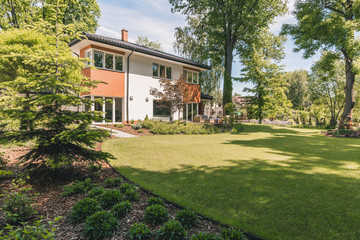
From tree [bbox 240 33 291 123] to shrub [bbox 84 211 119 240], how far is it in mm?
21468

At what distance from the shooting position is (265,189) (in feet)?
12.3

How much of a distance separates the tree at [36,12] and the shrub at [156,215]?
1922 cm

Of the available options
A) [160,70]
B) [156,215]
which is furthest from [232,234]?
[160,70]

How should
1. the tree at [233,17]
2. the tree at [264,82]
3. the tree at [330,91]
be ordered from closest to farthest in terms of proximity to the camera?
the tree at [233,17], the tree at [264,82], the tree at [330,91]

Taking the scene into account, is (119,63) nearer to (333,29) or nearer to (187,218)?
(187,218)

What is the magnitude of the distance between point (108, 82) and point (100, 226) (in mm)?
14354

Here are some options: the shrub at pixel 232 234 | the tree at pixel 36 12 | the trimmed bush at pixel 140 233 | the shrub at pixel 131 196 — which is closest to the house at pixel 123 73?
the tree at pixel 36 12

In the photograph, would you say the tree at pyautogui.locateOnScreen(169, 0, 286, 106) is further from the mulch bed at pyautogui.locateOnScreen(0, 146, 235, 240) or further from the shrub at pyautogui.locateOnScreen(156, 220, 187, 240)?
the shrub at pyautogui.locateOnScreen(156, 220, 187, 240)

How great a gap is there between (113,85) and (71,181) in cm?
1228

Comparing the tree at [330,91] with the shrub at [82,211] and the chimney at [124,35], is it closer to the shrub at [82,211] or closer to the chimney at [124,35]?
the chimney at [124,35]

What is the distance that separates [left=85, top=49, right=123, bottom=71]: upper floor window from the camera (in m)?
14.8

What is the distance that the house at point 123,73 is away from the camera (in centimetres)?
1439

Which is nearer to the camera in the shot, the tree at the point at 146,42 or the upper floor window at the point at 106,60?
the upper floor window at the point at 106,60

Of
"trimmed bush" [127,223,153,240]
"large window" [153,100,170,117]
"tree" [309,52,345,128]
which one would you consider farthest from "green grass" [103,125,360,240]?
"tree" [309,52,345,128]
